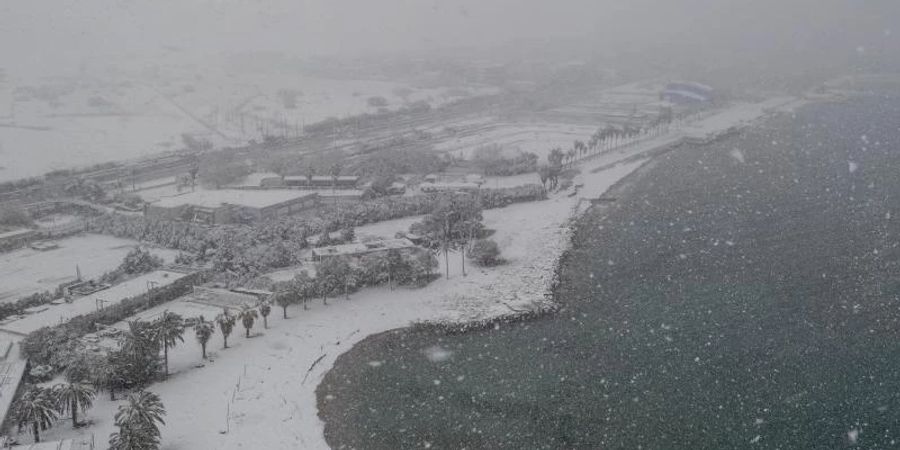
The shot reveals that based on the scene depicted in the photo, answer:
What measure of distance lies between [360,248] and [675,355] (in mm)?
16108

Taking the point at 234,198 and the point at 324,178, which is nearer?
the point at 234,198

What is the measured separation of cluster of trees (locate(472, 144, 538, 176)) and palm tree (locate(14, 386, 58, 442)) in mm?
37464

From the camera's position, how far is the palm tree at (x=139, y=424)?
1789 centimetres

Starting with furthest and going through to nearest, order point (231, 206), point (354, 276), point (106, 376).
A: 1. point (231, 206)
2. point (354, 276)
3. point (106, 376)

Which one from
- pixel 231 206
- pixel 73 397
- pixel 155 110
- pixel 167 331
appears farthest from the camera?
pixel 155 110

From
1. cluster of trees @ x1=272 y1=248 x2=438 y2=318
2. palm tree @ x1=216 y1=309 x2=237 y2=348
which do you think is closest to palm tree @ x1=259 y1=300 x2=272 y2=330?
cluster of trees @ x1=272 y1=248 x2=438 y2=318

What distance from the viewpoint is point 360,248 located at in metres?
35.0

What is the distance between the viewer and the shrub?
34.0m

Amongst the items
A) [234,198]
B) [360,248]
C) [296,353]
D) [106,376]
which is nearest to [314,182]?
[234,198]

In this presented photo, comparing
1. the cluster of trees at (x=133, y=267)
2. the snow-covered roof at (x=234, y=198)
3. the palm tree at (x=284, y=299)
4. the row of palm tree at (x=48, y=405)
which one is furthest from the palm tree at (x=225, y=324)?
the snow-covered roof at (x=234, y=198)

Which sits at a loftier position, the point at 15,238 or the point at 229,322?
the point at 15,238

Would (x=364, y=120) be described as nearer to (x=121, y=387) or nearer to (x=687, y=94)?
(x=687, y=94)

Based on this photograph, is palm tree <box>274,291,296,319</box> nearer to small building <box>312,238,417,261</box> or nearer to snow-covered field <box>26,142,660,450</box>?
snow-covered field <box>26,142,660,450</box>

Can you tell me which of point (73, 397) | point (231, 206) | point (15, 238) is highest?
point (231, 206)
